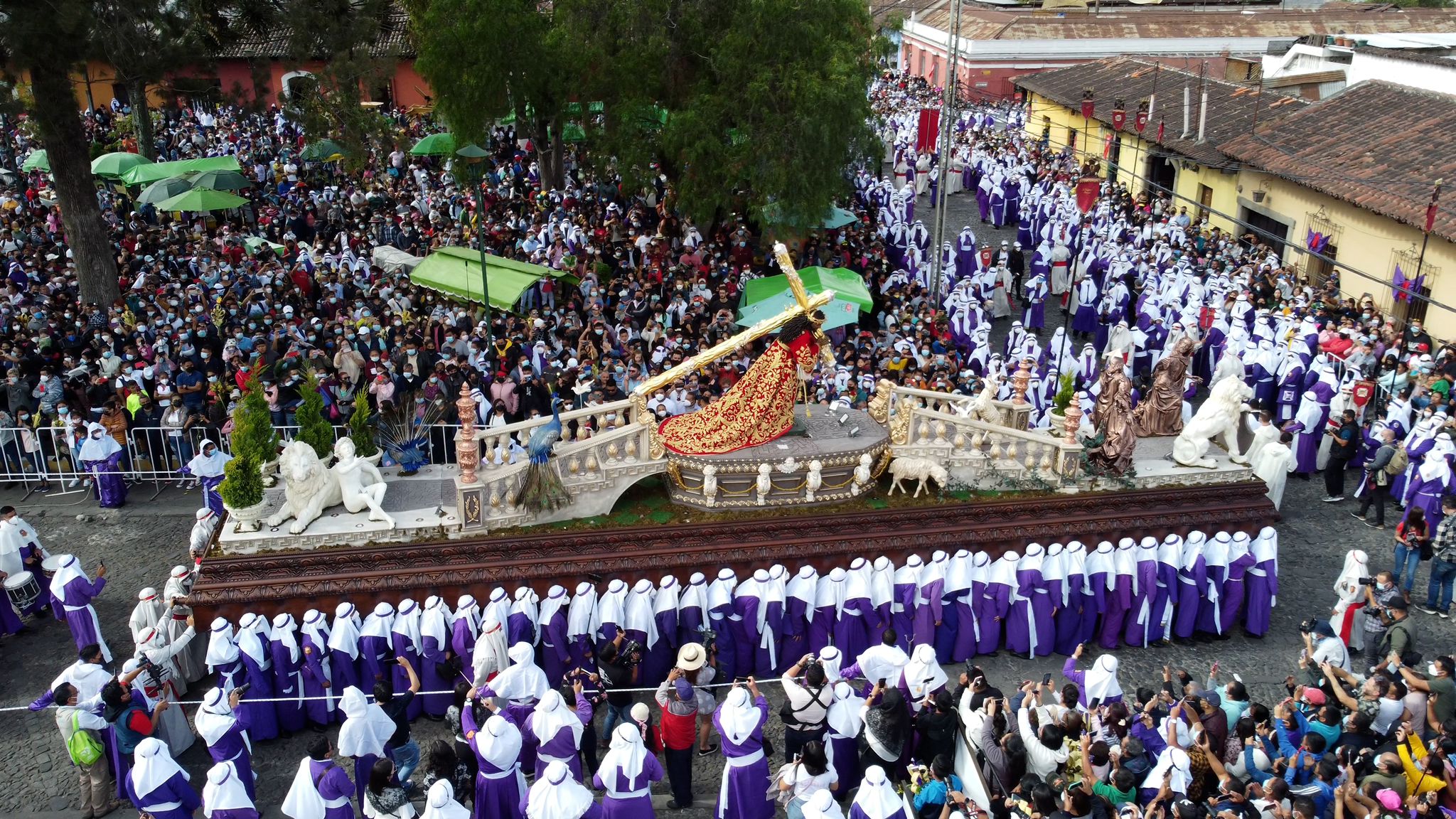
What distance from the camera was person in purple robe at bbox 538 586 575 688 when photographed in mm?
10508

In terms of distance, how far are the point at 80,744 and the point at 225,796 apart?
1762 mm

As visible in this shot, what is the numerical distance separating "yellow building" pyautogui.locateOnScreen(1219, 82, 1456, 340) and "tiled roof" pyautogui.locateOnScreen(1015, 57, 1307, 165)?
1.00m

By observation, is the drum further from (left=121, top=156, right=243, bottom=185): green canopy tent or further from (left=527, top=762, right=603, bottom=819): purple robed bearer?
(left=121, top=156, right=243, bottom=185): green canopy tent

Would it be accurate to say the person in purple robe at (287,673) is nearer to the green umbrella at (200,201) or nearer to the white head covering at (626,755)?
the white head covering at (626,755)

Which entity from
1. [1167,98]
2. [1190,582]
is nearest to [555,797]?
[1190,582]

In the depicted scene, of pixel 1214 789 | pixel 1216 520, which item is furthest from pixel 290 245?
pixel 1214 789

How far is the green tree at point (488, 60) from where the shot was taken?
2144 cm

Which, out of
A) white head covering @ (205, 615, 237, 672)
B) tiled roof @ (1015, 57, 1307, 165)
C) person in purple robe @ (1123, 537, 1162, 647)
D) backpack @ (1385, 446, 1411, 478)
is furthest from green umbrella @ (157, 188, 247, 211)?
backpack @ (1385, 446, 1411, 478)

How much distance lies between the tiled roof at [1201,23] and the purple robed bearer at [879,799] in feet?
119

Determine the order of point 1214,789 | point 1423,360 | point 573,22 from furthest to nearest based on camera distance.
A: point 573,22, point 1423,360, point 1214,789

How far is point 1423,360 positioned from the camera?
51.5ft

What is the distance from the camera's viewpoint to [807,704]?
30.0ft

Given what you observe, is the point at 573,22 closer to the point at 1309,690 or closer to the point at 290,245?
the point at 290,245

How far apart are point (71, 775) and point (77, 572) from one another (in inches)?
75.9
